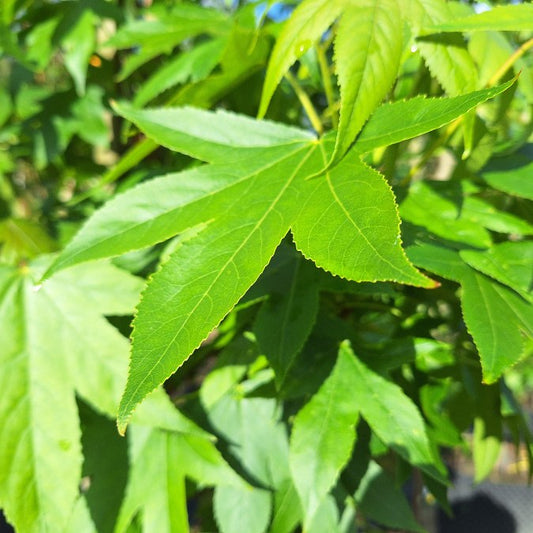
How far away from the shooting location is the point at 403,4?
0.52m

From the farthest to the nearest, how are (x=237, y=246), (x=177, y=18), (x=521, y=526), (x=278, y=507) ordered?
(x=521, y=526) → (x=177, y=18) → (x=278, y=507) → (x=237, y=246)

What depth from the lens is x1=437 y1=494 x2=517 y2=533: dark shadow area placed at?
88.3 inches

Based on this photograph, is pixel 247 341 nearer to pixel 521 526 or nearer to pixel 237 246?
pixel 237 246

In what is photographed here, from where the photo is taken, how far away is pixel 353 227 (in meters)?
0.42

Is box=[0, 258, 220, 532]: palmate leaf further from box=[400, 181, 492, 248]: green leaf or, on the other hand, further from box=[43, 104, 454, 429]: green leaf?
box=[400, 181, 492, 248]: green leaf

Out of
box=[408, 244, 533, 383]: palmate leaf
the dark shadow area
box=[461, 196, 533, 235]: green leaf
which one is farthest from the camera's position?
the dark shadow area

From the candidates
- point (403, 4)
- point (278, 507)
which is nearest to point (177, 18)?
point (403, 4)

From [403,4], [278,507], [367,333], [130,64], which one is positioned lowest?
[278,507]

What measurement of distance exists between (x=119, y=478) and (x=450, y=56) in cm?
53

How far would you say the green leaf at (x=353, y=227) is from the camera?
15.4 inches

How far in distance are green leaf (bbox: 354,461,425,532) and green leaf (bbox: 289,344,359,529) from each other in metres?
0.16

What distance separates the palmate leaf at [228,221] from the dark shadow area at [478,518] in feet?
6.76

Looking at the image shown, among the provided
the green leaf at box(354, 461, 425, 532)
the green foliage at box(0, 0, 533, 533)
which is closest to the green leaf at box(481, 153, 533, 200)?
the green foliage at box(0, 0, 533, 533)

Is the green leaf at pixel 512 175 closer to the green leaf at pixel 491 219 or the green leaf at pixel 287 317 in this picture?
the green leaf at pixel 491 219
